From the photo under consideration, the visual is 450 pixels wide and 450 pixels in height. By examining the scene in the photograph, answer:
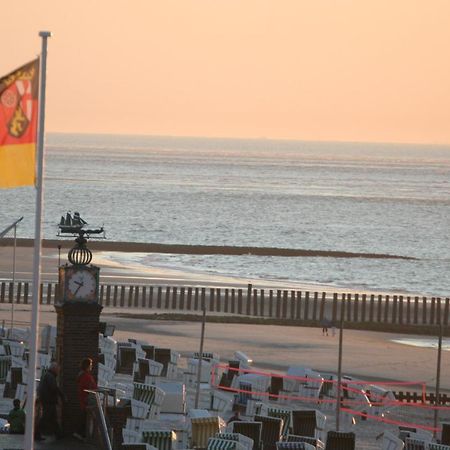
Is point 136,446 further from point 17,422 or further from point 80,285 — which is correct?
A: point 80,285

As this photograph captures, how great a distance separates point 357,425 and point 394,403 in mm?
1314

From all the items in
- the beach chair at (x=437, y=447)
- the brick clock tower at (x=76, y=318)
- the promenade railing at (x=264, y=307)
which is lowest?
the promenade railing at (x=264, y=307)

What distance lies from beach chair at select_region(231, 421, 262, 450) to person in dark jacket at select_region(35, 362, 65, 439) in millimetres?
3012

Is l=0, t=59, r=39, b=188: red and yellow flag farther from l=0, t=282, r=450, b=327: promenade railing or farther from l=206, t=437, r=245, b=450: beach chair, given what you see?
l=0, t=282, r=450, b=327: promenade railing

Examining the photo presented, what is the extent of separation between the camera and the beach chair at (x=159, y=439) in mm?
22141

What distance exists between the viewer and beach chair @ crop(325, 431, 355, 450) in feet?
75.4

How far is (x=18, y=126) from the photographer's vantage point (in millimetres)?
15812

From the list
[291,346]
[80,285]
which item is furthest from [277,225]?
[80,285]

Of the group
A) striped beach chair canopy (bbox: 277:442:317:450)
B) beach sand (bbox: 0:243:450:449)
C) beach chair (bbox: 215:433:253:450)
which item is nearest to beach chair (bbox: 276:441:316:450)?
striped beach chair canopy (bbox: 277:442:317:450)

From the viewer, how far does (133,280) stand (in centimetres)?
6631

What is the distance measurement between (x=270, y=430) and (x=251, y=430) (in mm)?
601

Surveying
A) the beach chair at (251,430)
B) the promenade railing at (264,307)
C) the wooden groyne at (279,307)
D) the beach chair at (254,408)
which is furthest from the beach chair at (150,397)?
the promenade railing at (264,307)

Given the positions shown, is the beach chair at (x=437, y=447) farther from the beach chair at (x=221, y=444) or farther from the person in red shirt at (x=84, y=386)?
the person in red shirt at (x=84, y=386)

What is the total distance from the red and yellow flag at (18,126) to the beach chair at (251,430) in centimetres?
827
